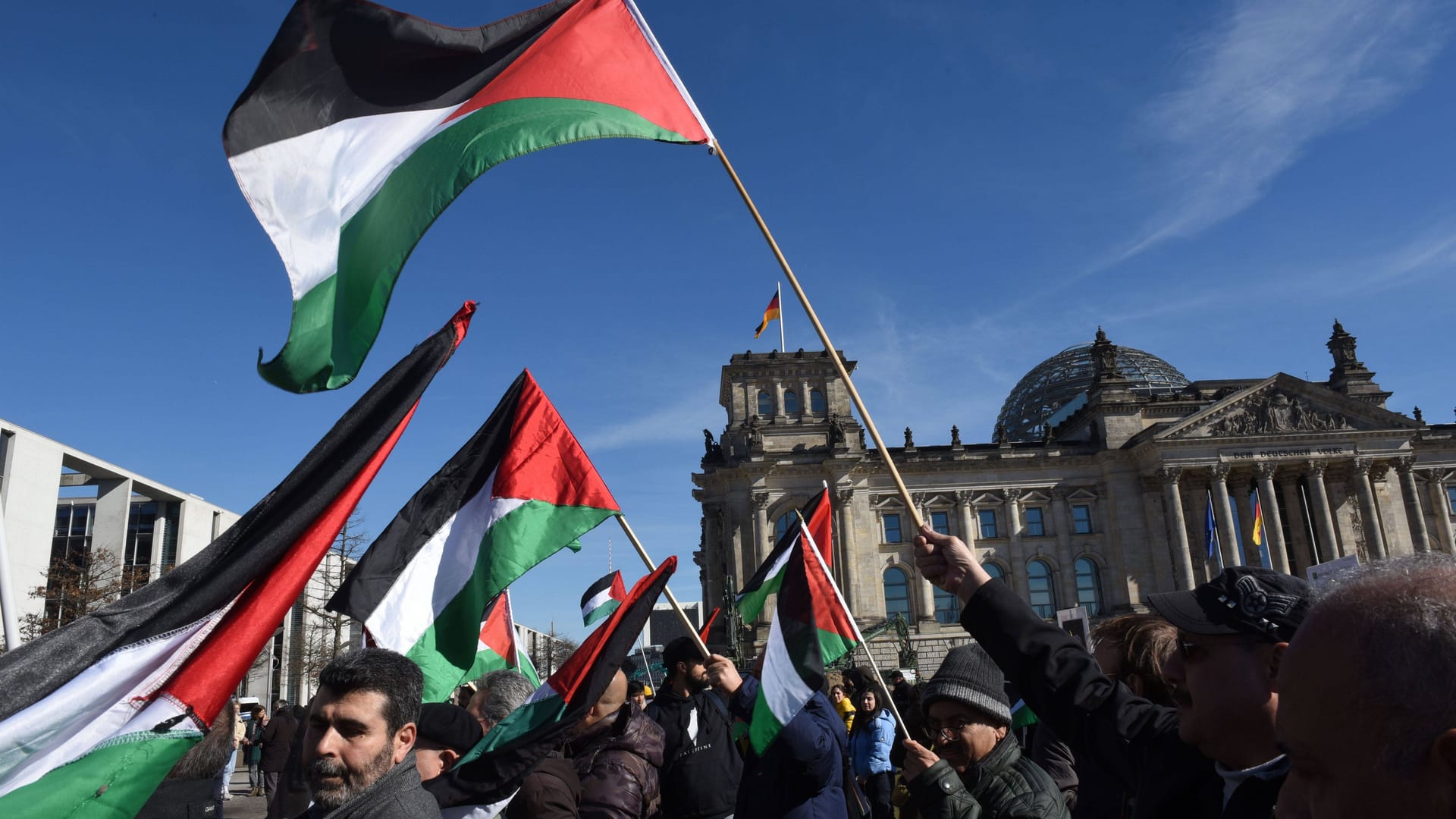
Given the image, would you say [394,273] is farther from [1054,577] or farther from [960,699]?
[1054,577]

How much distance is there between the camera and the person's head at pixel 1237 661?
2.75m

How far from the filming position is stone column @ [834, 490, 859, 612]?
50.9 m

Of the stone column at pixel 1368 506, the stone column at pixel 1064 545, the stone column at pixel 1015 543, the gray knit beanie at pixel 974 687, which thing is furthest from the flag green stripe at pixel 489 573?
the stone column at pixel 1368 506

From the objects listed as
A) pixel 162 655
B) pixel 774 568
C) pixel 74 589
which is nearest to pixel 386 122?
pixel 162 655

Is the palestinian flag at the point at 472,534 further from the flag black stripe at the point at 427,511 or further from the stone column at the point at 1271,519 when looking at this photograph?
the stone column at the point at 1271,519

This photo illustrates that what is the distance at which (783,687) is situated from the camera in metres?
5.99

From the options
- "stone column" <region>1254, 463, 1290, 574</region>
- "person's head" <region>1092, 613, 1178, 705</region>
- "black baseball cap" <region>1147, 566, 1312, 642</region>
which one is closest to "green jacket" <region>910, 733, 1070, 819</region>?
"person's head" <region>1092, 613, 1178, 705</region>

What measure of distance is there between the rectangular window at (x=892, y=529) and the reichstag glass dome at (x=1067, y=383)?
1972cm

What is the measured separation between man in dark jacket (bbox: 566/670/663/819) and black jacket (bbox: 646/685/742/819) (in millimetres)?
568

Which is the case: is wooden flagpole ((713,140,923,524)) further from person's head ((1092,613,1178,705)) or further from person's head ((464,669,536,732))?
person's head ((464,669,536,732))

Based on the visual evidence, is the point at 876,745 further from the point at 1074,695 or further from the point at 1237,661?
the point at 1237,661

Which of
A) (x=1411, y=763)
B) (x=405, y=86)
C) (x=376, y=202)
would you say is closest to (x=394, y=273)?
(x=376, y=202)

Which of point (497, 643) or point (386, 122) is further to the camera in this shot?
point (497, 643)

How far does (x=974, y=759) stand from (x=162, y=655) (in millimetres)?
3480
